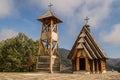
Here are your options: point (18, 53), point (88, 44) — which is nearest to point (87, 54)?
point (88, 44)

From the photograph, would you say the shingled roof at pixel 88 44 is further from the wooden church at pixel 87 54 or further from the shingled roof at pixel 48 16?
the shingled roof at pixel 48 16

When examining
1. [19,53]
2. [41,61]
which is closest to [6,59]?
[19,53]

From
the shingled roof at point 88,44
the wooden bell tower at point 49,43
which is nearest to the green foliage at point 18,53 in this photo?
the wooden bell tower at point 49,43

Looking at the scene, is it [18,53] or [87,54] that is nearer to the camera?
[87,54]

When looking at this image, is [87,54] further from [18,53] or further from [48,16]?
[18,53]

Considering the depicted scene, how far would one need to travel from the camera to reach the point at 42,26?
3553 cm

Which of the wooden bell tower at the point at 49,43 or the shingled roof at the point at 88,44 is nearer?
the shingled roof at the point at 88,44

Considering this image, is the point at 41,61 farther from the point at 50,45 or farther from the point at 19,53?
the point at 19,53

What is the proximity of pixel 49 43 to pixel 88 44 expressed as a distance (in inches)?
250

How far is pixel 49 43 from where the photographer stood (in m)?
34.4

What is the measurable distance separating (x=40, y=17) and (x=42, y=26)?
155cm

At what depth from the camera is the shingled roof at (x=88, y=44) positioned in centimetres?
3097

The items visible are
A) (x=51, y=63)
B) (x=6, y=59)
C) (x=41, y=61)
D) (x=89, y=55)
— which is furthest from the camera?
(x=6, y=59)

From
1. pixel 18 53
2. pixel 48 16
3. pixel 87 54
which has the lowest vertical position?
pixel 87 54
